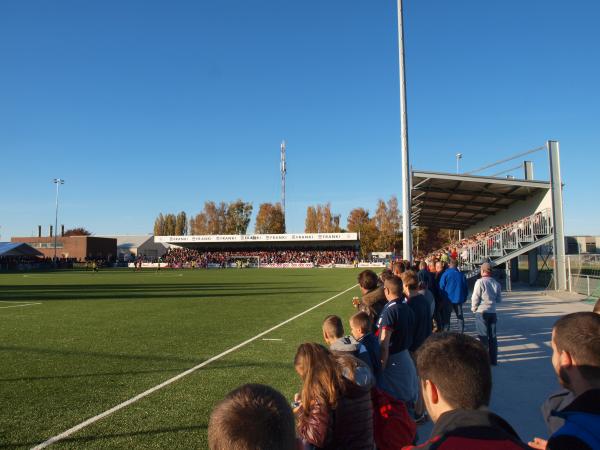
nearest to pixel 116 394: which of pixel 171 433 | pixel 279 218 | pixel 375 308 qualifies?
pixel 171 433

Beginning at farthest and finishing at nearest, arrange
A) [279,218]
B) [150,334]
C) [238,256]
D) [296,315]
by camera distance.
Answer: [279,218] → [238,256] → [296,315] → [150,334]

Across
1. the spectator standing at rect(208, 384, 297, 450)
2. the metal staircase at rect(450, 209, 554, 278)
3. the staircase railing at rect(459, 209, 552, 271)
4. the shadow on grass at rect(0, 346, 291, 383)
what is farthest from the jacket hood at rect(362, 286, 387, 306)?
the staircase railing at rect(459, 209, 552, 271)

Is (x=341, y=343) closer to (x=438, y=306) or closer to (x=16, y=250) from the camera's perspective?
(x=438, y=306)

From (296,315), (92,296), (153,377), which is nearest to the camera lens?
(153,377)

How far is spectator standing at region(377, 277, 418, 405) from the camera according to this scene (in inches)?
186

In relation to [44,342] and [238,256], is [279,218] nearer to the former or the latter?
[238,256]

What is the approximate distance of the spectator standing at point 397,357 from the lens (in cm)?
471

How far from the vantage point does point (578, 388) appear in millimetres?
2311

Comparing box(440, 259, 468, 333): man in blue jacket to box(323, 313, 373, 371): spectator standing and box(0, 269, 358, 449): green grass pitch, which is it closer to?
box(0, 269, 358, 449): green grass pitch

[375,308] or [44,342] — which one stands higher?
[375,308]

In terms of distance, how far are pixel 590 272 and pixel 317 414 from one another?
30424 millimetres

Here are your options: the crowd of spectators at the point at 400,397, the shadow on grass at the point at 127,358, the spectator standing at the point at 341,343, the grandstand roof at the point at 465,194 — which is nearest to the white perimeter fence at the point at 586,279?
the grandstand roof at the point at 465,194

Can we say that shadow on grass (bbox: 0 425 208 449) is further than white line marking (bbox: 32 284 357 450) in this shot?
No

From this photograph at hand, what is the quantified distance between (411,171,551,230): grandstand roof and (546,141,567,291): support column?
47 centimetres
